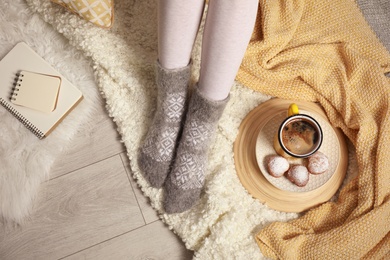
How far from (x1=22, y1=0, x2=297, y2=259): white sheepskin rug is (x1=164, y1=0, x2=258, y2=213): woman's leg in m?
0.04

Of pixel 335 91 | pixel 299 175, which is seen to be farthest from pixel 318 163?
pixel 335 91

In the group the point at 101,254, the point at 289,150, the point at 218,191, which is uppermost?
the point at 289,150

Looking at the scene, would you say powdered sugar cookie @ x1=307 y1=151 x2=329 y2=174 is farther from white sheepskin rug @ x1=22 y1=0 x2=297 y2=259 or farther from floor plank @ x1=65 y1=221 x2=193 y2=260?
floor plank @ x1=65 y1=221 x2=193 y2=260

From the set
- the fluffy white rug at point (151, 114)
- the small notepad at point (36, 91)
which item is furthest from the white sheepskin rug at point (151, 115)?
the small notepad at point (36, 91)

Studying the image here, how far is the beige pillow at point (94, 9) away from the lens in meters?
0.94

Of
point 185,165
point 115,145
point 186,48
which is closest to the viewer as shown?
point 186,48

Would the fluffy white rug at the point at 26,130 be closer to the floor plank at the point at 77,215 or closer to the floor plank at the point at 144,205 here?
the floor plank at the point at 77,215

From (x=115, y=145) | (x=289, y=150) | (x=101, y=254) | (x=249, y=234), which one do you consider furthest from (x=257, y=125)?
(x=101, y=254)

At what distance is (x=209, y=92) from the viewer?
827mm

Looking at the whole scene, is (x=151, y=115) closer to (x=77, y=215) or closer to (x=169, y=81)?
(x=169, y=81)

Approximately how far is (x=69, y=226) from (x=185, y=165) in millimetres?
308

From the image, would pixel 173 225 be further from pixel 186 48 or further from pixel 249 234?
pixel 186 48

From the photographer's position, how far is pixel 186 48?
0.80m

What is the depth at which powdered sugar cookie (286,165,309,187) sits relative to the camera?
87cm
